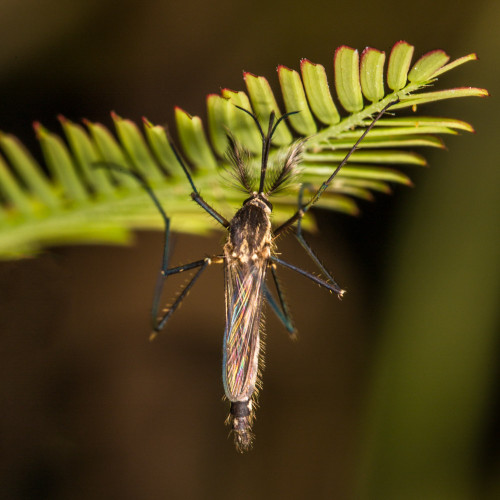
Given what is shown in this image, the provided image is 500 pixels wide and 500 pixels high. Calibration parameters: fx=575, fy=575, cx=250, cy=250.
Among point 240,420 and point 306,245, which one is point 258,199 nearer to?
point 306,245

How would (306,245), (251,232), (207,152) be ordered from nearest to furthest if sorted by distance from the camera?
(207,152), (251,232), (306,245)

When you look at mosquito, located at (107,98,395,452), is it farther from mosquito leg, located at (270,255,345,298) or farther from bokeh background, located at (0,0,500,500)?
bokeh background, located at (0,0,500,500)

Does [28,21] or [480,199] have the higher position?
[28,21]

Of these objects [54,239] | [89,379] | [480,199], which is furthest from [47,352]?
[480,199]

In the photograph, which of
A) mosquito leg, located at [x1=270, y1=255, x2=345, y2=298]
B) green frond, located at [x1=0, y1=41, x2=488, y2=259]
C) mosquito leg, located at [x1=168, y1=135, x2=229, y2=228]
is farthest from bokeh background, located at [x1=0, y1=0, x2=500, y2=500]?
mosquito leg, located at [x1=270, y1=255, x2=345, y2=298]

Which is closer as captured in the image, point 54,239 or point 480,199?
point 54,239

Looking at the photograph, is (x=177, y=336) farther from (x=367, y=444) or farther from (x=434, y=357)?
(x=434, y=357)

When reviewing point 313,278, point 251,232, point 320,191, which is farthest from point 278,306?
point 320,191
